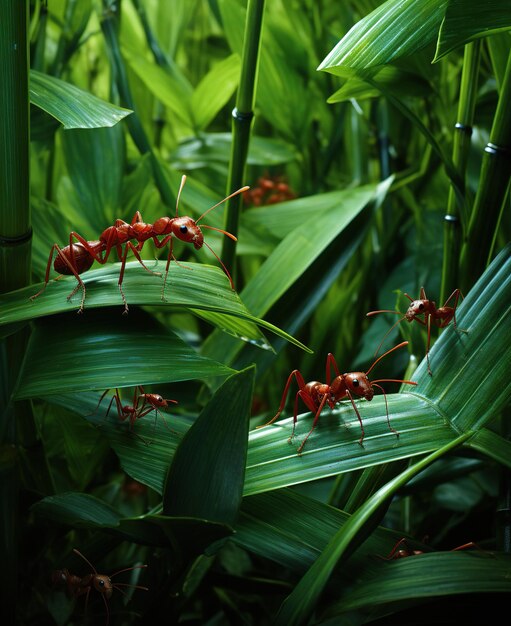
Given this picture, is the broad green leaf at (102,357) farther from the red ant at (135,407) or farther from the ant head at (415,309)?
the ant head at (415,309)

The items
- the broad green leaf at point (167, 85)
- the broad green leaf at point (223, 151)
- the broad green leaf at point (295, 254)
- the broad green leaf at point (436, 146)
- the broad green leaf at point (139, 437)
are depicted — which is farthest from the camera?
the broad green leaf at point (223, 151)

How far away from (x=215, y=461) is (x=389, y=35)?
0.34 m

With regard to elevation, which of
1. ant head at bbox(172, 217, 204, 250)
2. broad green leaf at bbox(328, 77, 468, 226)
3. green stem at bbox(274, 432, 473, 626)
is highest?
broad green leaf at bbox(328, 77, 468, 226)

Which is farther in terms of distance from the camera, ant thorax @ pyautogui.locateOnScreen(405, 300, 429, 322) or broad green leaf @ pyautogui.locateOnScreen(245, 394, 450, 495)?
ant thorax @ pyautogui.locateOnScreen(405, 300, 429, 322)

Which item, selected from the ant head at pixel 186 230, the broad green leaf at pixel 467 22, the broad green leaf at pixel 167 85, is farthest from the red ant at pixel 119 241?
the broad green leaf at pixel 167 85

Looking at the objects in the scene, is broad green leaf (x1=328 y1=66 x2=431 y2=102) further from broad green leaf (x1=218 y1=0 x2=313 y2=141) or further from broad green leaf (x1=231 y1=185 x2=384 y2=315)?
broad green leaf (x1=218 y1=0 x2=313 y2=141)

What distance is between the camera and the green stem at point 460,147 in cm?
69

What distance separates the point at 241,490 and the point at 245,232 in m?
0.57

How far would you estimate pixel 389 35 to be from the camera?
504 millimetres

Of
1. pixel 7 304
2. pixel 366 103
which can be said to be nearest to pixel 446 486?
pixel 366 103

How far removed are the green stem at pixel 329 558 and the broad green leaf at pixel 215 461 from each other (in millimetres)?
70

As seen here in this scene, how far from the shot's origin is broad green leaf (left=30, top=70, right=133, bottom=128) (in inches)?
22.1

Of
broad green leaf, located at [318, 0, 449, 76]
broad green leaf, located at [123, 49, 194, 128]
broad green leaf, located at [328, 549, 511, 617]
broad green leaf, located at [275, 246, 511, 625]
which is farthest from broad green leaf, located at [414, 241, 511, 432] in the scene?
broad green leaf, located at [123, 49, 194, 128]

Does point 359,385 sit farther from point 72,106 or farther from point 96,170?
point 96,170
